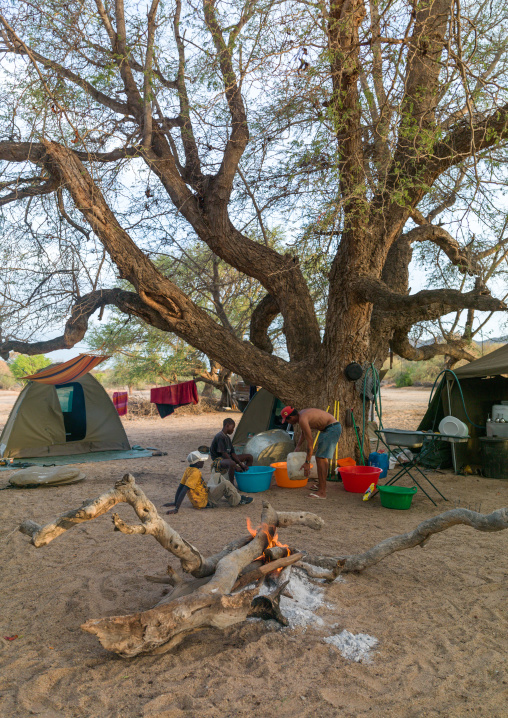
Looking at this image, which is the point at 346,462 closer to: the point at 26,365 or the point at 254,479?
the point at 254,479

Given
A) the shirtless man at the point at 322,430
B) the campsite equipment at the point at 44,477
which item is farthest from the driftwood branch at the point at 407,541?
the campsite equipment at the point at 44,477

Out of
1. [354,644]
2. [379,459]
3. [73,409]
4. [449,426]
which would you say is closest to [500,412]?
[449,426]

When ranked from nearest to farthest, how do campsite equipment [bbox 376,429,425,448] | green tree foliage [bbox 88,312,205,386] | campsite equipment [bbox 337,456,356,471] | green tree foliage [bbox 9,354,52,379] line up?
campsite equipment [bbox 376,429,425,448]
campsite equipment [bbox 337,456,356,471]
green tree foliage [bbox 88,312,205,386]
green tree foliage [bbox 9,354,52,379]

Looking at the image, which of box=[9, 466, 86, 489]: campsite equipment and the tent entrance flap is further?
the tent entrance flap

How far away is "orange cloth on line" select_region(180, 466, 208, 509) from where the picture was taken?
18.4ft

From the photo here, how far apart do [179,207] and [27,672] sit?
251 inches

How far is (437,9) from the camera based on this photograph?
21.6 ft

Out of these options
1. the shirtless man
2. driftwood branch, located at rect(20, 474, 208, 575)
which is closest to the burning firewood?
driftwood branch, located at rect(20, 474, 208, 575)

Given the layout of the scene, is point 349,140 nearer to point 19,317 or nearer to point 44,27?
point 44,27

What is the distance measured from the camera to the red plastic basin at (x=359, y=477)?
20.8 ft

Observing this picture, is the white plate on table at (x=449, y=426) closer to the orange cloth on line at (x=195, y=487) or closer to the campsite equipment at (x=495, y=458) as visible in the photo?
the campsite equipment at (x=495, y=458)

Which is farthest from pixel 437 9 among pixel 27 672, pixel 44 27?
pixel 27 672

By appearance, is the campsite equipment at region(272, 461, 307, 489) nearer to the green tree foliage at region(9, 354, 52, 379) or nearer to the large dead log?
the large dead log

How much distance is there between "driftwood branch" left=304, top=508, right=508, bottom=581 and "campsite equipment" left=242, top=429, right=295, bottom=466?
3898 mm
